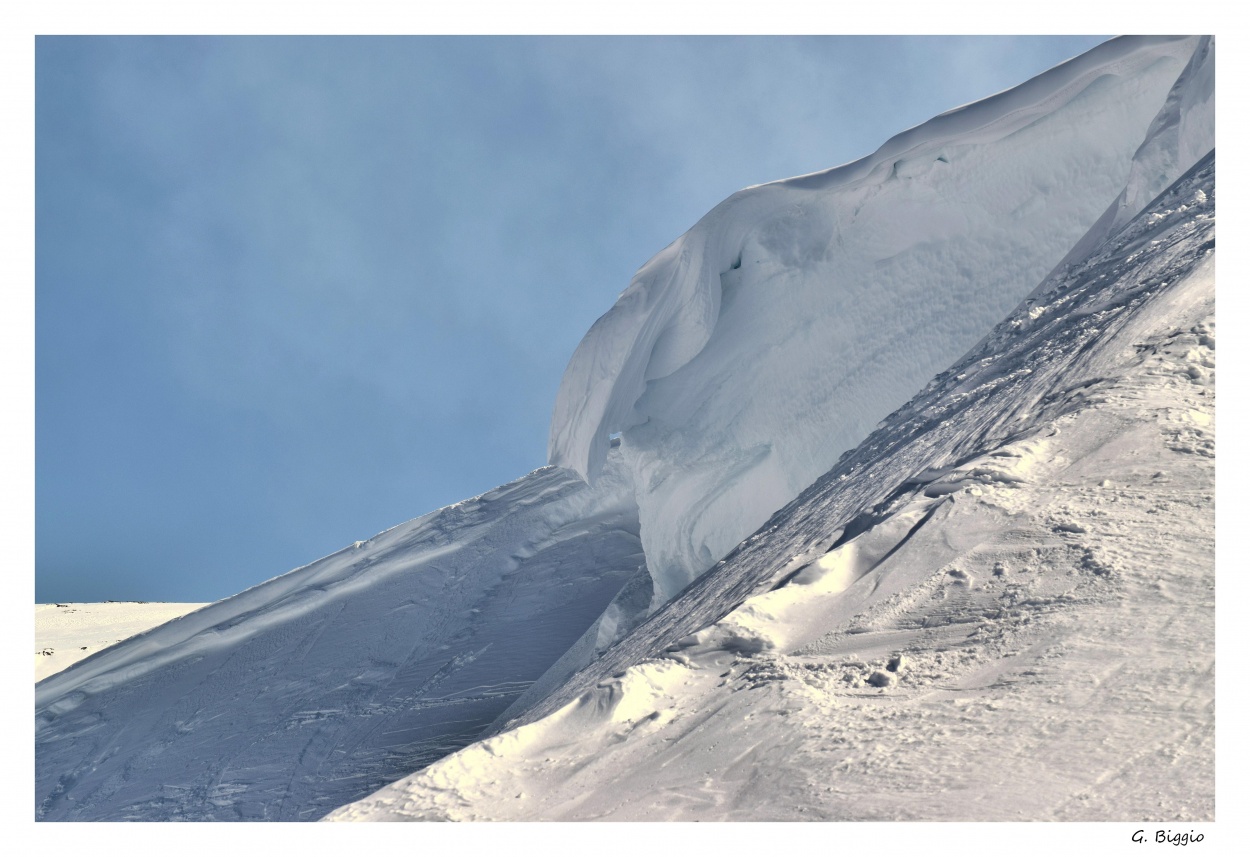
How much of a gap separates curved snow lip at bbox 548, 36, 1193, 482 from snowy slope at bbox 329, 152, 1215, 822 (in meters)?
2.91

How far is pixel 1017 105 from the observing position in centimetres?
614

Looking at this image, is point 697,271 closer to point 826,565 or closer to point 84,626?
point 826,565

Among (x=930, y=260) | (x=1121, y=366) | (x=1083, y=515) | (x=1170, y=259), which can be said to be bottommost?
(x=1083, y=515)

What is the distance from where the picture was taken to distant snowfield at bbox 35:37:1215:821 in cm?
231

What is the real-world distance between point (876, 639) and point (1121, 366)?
1447 millimetres

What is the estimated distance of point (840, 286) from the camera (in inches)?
272

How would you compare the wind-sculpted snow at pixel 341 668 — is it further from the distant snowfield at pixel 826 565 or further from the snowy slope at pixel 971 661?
the snowy slope at pixel 971 661

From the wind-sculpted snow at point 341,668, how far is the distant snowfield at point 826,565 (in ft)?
0.11

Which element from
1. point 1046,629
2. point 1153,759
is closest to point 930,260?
point 1046,629

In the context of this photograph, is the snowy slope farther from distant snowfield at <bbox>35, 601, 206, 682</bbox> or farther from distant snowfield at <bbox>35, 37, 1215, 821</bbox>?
distant snowfield at <bbox>35, 601, 206, 682</bbox>

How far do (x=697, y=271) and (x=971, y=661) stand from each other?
4.37m

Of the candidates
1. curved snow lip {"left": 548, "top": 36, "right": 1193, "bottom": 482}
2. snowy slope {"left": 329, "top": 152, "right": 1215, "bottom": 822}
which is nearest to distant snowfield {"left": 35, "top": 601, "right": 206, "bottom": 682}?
curved snow lip {"left": 548, "top": 36, "right": 1193, "bottom": 482}

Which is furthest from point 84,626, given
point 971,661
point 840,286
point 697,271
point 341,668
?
point 971,661
